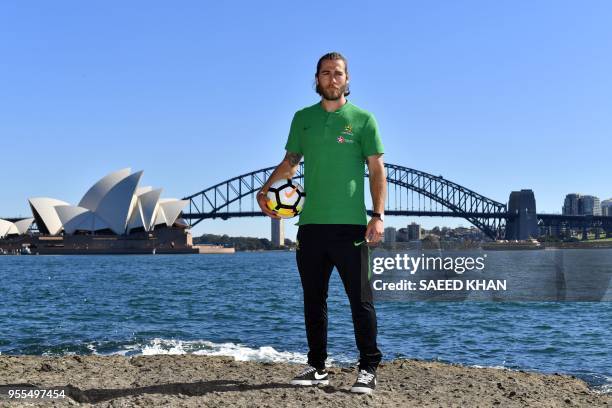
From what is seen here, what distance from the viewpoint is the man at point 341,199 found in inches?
173

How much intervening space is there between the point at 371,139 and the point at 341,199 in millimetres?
410

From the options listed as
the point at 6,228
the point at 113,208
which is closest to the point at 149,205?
the point at 113,208

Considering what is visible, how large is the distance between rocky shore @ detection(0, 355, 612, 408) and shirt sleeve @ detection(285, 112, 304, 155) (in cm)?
151

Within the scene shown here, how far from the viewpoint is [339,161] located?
14.5 ft

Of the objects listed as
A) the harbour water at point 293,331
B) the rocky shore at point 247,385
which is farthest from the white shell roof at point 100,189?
the rocky shore at point 247,385

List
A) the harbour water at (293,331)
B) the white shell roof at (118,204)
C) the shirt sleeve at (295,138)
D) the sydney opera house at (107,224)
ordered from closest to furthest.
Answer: the shirt sleeve at (295,138) < the harbour water at (293,331) < the white shell roof at (118,204) < the sydney opera house at (107,224)

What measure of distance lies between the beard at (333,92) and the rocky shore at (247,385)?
1817 millimetres

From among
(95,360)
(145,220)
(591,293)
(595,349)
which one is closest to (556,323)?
(595,349)

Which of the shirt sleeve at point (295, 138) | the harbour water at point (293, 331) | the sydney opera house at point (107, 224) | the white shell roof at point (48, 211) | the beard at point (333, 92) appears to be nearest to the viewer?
the beard at point (333, 92)

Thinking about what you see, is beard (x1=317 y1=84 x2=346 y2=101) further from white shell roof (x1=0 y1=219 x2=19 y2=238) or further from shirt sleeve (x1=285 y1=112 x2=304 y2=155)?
white shell roof (x1=0 y1=219 x2=19 y2=238)

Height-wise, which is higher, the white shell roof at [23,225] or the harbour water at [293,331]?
the white shell roof at [23,225]

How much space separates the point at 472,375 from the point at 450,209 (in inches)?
3837

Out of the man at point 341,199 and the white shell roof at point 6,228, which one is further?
the white shell roof at point 6,228

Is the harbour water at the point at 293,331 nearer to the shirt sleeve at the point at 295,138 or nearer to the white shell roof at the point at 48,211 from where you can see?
the shirt sleeve at the point at 295,138
